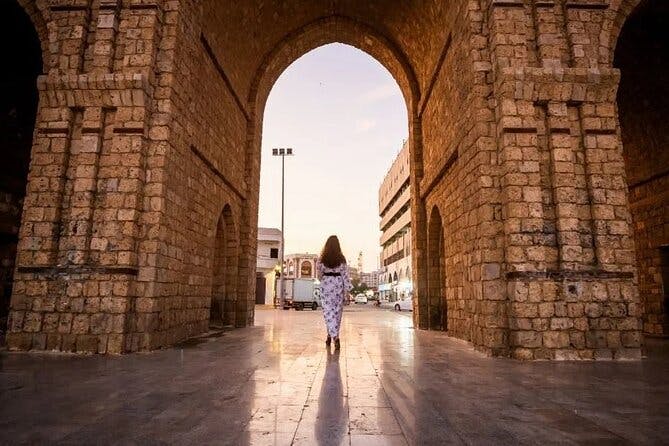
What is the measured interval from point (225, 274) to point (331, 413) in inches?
352

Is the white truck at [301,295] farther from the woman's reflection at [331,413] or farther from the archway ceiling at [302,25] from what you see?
the woman's reflection at [331,413]

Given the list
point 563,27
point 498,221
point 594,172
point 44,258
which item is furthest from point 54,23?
point 594,172

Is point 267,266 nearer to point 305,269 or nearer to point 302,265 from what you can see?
point 305,269

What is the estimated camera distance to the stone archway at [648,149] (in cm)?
904

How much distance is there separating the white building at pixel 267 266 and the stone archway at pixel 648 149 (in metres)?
28.0

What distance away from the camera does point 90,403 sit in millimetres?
3016

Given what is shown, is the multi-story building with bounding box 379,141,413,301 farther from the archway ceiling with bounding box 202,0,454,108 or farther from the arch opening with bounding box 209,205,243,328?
the arch opening with bounding box 209,205,243,328

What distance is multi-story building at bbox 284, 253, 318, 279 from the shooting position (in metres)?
71.3

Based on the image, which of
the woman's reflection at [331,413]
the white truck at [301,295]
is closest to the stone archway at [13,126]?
the woman's reflection at [331,413]

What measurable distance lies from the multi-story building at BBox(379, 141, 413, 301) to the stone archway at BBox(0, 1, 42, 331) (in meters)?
28.0

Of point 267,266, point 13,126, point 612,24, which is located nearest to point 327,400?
point 612,24

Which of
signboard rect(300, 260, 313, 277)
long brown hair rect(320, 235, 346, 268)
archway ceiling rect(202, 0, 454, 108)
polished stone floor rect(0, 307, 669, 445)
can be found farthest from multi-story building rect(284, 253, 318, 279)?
polished stone floor rect(0, 307, 669, 445)

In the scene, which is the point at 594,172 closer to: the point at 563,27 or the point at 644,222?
the point at 563,27

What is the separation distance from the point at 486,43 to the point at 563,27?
1290 mm
